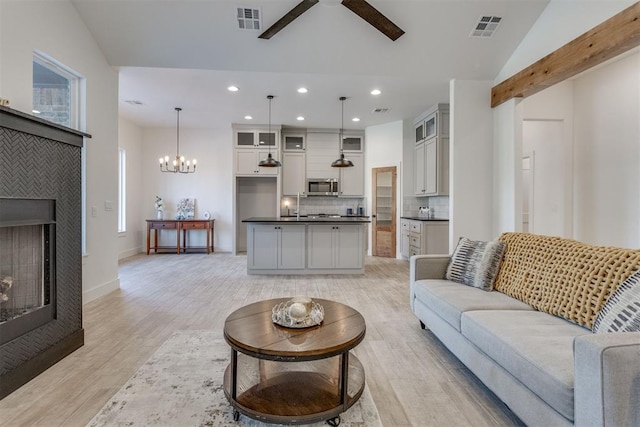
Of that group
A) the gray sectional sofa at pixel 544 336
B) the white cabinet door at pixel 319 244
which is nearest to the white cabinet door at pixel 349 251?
the white cabinet door at pixel 319 244

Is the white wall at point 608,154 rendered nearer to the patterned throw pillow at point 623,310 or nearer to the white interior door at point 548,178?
the white interior door at point 548,178

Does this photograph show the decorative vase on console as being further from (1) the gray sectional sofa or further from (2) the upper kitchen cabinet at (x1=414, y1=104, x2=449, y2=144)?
(1) the gray sectional sofa

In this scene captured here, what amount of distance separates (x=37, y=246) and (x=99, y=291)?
6.39 ft

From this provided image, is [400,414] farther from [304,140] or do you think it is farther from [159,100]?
[304,140]

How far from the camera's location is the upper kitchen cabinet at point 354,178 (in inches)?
305

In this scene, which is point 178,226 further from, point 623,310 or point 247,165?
point 623,310

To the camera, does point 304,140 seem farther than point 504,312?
Yes

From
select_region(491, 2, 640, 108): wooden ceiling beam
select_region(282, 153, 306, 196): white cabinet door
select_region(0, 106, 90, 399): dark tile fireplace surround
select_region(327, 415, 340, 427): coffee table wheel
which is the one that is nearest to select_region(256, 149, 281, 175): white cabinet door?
select_region(282, 153, 306, 196): white cabinet door

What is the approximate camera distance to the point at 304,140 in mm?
7645

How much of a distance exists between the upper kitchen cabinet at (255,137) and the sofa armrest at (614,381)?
6.86m

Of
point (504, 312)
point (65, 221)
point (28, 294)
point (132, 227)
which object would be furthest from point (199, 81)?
point (504, 312)

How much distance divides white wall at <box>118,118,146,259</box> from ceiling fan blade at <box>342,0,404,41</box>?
582cm

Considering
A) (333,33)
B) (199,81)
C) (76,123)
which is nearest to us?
(76,123)

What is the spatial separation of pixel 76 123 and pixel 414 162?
582cm
